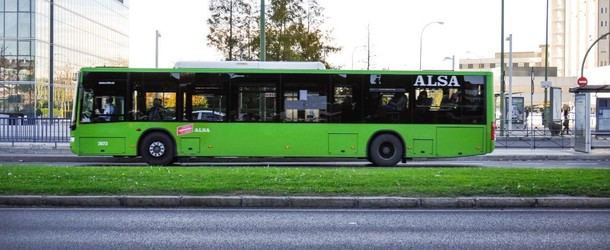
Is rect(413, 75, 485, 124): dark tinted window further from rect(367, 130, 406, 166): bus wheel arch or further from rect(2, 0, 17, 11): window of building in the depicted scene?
rect(2, 0, 17, 11): window of building

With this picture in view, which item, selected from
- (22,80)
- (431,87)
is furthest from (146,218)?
(22,80)

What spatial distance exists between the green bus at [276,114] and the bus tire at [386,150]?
0.09 feet

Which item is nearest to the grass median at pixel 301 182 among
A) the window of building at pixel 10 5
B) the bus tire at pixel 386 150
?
the bus tire at pixel 386 150

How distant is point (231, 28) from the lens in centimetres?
3575

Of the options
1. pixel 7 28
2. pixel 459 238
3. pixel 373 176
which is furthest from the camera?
pixel 7 28

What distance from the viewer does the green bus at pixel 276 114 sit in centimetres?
2002

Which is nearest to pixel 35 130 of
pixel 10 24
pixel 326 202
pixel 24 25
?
pixel 326 202

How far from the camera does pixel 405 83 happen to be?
20188 mm

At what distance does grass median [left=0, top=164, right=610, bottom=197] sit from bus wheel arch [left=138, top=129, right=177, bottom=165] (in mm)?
3869

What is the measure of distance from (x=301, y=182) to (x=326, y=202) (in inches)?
70.5

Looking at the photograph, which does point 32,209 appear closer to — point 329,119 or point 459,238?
point 459,238

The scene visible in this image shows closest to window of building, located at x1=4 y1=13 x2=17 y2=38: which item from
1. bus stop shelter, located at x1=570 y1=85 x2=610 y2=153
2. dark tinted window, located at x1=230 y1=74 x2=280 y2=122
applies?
dark tinted window, located at x1=230 y1=74 x2=280 y2=122

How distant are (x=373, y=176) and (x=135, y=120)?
806cm

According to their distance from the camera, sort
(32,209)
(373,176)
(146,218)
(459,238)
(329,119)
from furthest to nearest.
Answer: (329,119), (373,176), (32,209), (146,218), (459,238)
